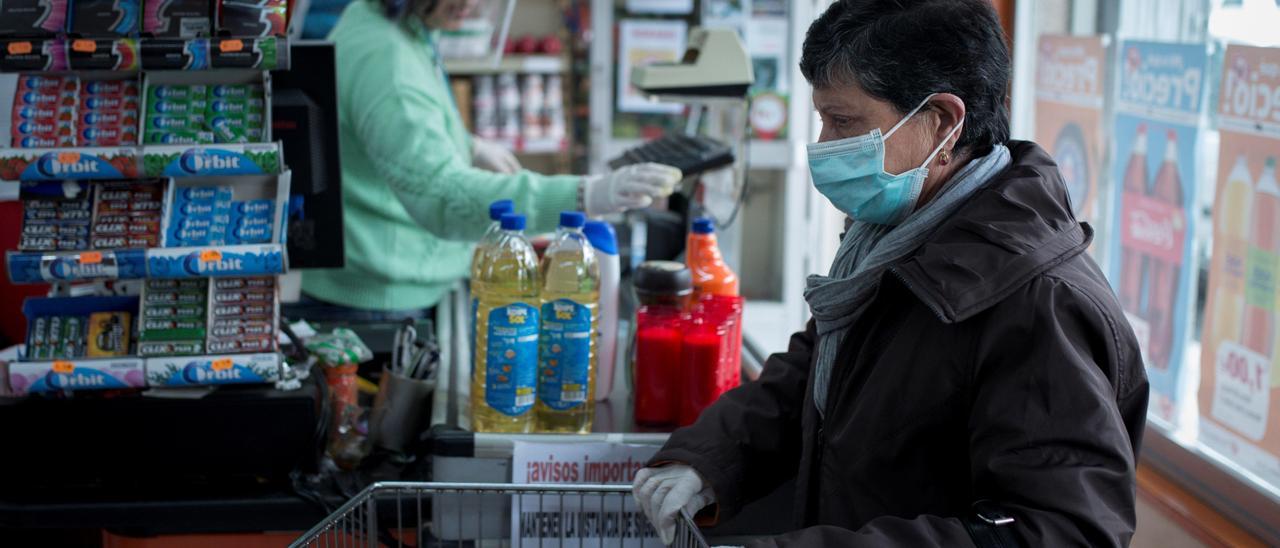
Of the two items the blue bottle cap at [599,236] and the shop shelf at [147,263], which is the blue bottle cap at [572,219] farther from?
the shop shelf at [147,263]

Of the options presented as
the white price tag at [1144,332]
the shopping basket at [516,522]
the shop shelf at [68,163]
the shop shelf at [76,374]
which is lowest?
the shopping basket at [516,522]

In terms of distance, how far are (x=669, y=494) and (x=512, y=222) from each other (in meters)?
0.66

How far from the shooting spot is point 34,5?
199cm

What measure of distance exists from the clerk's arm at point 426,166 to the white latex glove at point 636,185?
A: 122 mm

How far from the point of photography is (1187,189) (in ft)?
9.25

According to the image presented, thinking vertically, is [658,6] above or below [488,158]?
above

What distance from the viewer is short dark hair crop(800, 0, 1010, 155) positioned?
4.62 ft

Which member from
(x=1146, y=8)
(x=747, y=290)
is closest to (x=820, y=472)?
(x=1146, y=8)

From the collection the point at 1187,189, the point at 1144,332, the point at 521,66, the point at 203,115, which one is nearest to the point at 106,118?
the point at 203,115

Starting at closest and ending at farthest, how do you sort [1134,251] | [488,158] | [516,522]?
[516,522], [1134,251], [488,158]

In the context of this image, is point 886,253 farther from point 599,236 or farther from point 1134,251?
point 1134,251

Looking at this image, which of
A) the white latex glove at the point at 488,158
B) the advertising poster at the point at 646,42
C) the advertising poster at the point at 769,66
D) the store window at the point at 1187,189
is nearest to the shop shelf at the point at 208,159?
the white latex glove at the point at 488,158

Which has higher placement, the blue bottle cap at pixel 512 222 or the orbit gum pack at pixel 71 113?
the orbit gum pack at pixel 71 113

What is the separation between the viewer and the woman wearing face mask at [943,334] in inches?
48.6
